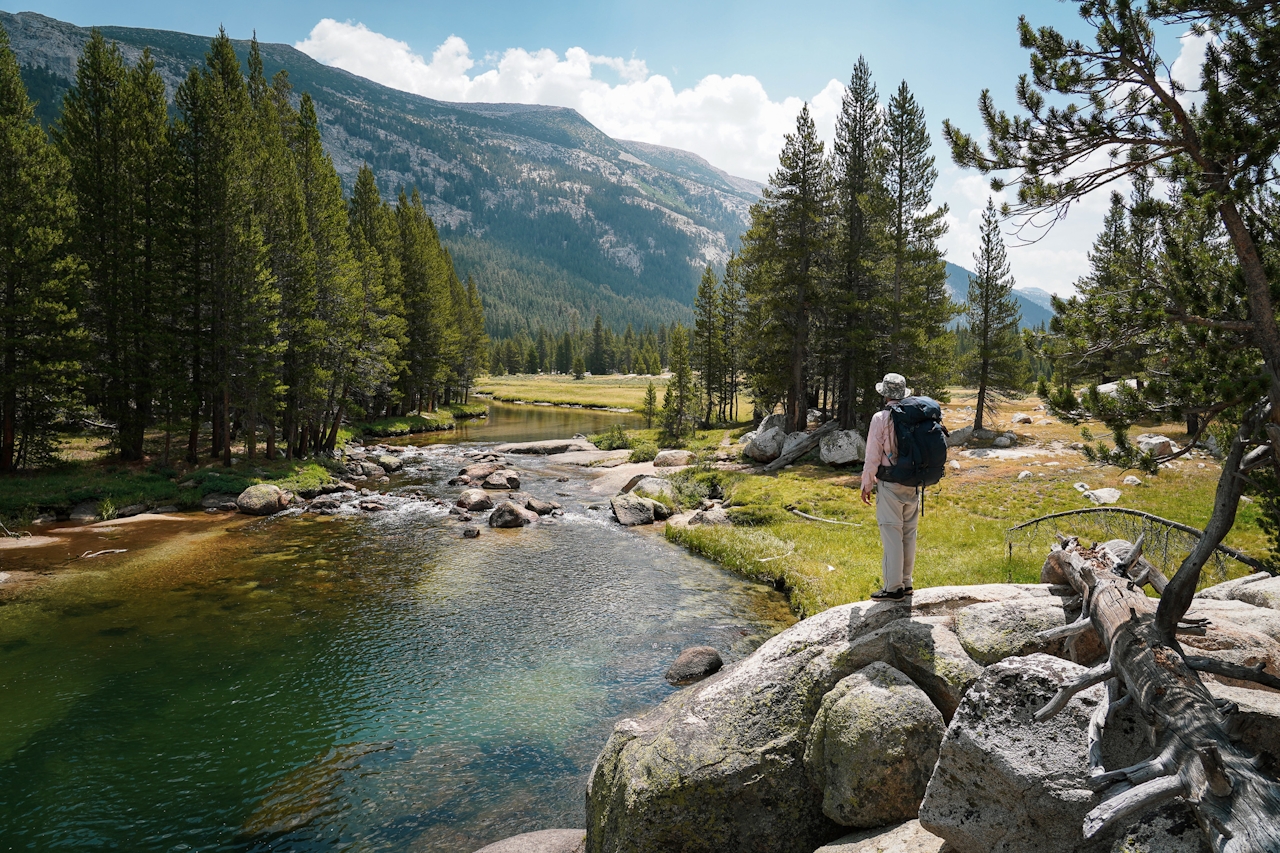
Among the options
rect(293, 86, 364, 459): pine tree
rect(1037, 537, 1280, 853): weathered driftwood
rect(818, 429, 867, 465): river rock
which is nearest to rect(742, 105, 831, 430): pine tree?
rect(818, 429, 867, 465): river rock

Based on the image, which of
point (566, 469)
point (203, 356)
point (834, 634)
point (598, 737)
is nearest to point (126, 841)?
point (598, 737)

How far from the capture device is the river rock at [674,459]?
40500mm

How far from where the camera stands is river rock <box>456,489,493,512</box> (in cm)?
2917

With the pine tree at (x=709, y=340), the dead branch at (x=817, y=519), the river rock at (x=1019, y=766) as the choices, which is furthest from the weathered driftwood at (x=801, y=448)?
the river rock at (x=1019, y=766)

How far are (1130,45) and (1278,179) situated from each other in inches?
91.2

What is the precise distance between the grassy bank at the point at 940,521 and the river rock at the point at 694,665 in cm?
394

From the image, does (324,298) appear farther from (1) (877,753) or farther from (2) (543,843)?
(1) (877,753)

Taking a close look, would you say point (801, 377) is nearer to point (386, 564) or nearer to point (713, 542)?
point (713, 542)

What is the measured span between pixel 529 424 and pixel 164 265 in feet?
137

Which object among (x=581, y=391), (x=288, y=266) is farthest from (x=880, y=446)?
(x=581, y=391)

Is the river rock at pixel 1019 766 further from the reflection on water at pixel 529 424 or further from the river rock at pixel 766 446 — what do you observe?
the reflection on water at pixel 529 424

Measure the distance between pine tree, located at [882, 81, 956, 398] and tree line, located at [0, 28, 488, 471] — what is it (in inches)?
1312

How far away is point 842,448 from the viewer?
112 ft

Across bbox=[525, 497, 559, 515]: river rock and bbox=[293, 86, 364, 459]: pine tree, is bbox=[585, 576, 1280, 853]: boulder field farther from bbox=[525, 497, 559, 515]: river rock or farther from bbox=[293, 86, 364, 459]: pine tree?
bbox=[293, 86, 364, 459]: pine tree
